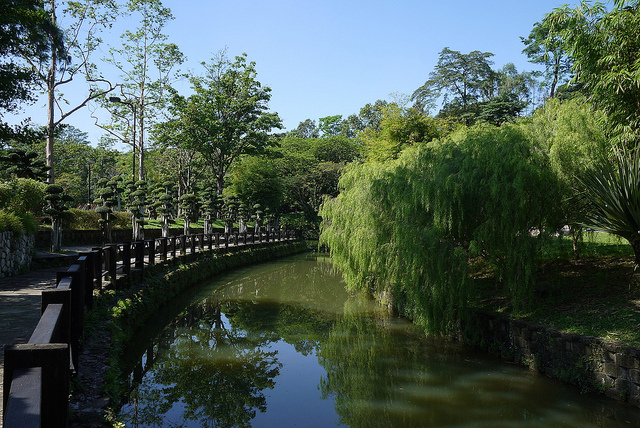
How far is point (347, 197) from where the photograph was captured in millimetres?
Answer: 11352

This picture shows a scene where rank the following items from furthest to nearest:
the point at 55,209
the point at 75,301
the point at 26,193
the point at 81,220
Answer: the point at 81,220, the point at 26,193, the point at 55,209, the point at 75,301

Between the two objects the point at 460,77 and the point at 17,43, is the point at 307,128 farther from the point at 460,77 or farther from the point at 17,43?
the point at 17,43

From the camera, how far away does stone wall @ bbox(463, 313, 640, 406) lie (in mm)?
5555

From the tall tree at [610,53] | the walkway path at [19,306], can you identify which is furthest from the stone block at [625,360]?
the walkway path at [19,306]

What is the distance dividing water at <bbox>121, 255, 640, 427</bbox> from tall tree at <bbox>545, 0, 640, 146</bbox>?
14.7ft

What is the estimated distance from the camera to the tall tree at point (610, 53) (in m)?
7.09

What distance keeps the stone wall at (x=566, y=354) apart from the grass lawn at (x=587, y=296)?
0.21m

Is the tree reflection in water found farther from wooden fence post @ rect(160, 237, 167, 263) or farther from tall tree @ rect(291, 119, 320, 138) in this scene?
Answer: tall tree @ rect(291, 119, 320, 138)

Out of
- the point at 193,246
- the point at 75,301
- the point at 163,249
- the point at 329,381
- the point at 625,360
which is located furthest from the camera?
the point at 193,246

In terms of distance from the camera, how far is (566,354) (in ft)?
21.0

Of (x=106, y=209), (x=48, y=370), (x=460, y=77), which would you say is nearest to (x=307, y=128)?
(x=460, y=77)

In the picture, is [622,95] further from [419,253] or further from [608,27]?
[419,253]

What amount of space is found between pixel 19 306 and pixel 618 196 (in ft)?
28.8

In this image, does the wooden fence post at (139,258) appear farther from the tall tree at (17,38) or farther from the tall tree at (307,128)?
the tall tree at (307,128)
